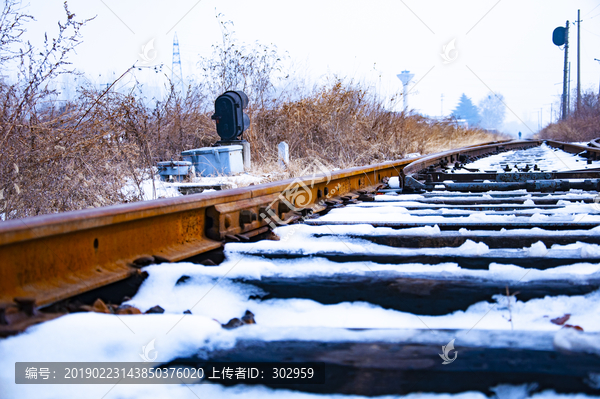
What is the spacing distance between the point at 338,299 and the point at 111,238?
0.83 meters

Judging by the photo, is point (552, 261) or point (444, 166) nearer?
point (552, 261)

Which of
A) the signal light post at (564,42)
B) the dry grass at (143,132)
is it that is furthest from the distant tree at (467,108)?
the dry grass at (143,132)

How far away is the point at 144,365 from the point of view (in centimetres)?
103

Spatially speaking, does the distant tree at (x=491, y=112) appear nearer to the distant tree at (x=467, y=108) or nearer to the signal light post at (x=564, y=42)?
the distant tree at (x=467, y=108)

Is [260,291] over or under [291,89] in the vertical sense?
under

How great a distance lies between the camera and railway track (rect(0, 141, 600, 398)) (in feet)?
3.07

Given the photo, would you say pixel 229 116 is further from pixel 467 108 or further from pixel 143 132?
pixel 467 108

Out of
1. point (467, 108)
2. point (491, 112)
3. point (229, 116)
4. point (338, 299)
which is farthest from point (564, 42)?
point (491, 112)

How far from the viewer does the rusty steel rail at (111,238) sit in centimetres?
131

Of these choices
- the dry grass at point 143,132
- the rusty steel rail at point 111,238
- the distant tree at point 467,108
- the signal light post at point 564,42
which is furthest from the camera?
the distant tree at point 467,108

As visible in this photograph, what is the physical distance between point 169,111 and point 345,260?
7523 mm

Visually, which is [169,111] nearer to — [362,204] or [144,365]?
[362,204]

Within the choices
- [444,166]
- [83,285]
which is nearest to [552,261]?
[83,285]

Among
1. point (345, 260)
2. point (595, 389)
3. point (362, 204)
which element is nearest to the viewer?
point (595, 389)
